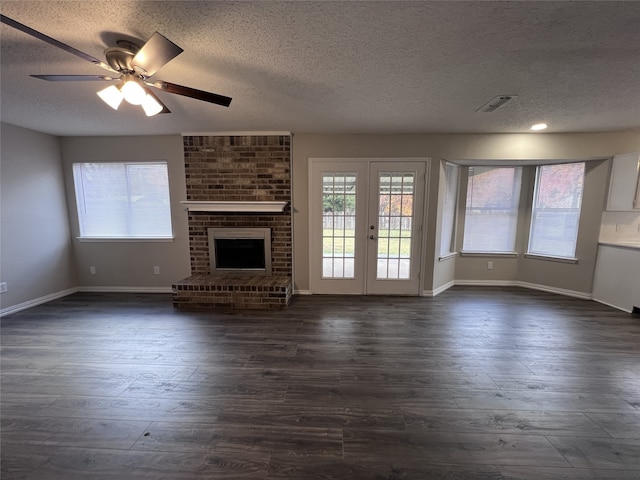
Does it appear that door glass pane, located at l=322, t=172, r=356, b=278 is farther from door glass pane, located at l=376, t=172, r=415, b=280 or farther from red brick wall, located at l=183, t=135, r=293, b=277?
red brick wall, located at l=183, t=135, r=293, b=277

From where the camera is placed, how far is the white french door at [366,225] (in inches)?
149

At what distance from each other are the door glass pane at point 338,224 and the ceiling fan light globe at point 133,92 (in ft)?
7.96

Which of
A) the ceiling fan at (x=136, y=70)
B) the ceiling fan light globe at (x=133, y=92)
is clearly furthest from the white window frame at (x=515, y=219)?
the ceiling fan light globe at (x=133, y=92)

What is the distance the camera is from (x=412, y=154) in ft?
12.3

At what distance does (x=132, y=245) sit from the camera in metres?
4.10

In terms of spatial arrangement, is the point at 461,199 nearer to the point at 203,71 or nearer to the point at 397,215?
the point at 397,215

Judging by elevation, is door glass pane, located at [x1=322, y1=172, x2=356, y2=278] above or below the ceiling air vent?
below

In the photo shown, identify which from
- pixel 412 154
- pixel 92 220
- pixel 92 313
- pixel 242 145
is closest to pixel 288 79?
pixel 242 145

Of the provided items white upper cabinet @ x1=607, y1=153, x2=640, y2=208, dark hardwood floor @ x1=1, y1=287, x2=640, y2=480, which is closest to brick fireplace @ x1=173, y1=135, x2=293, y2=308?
dark hardwood floor @ x1=1, y1=287, x2=640, y2=480

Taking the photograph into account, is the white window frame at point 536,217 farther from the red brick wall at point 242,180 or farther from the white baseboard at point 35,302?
the white baseboard at point 35,302

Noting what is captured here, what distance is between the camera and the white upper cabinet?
340cm

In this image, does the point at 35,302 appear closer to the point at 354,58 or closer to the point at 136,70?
the point at 136,70

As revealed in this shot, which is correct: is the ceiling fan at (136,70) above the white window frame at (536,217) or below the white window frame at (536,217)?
above

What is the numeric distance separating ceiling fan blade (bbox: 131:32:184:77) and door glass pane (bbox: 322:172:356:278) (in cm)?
251
